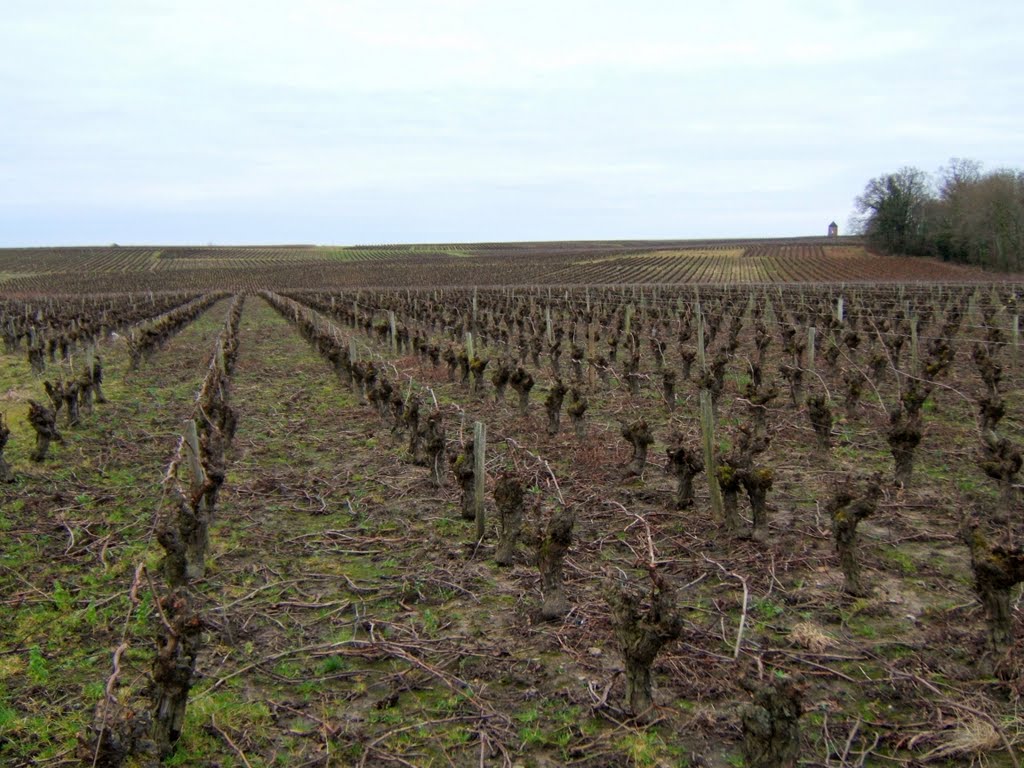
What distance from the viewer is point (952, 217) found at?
6444 cm

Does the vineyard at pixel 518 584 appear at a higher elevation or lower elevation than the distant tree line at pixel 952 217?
lower

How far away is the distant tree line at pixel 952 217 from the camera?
58094 mm

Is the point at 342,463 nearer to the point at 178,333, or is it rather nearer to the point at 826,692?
the point at 826,692

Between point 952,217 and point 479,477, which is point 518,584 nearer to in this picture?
point 479,477

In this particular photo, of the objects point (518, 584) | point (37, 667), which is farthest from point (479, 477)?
point (37, 667)

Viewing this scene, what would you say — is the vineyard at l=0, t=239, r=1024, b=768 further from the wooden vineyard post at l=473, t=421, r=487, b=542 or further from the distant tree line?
the distant tree line

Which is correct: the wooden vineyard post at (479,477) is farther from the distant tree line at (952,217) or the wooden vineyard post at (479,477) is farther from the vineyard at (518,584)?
the distant tree line at (952,217)

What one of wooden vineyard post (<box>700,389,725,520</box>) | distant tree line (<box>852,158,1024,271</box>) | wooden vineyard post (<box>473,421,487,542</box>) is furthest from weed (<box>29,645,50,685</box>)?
distant tree line (<box>852,158,1024,271</box>)

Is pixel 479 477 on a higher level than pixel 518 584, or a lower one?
higher

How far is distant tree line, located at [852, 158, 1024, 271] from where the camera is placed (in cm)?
5809

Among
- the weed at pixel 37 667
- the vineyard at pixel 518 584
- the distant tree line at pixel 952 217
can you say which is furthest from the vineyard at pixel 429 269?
the weed at pixel 37 667

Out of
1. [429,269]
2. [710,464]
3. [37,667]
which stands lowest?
[37,667]

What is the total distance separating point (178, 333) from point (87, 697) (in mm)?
24431

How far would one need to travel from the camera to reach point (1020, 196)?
57.9 metres
